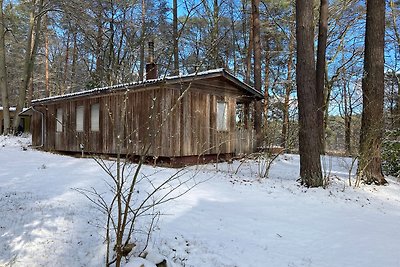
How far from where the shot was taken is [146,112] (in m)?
10.0

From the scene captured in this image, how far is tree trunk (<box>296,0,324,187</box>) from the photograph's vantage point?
24.5 ft

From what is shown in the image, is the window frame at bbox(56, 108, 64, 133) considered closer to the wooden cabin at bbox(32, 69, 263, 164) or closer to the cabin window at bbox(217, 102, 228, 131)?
the wooden cabin at bbox(32, 69, 263, 164)

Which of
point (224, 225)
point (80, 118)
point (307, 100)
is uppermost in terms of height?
point (307, 100)

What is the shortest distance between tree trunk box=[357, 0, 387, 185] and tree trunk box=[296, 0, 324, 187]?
134cm

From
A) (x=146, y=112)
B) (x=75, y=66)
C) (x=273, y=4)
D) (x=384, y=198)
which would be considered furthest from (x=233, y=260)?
(x=75, y=66)

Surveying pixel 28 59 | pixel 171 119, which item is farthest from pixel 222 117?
pixel 28 59

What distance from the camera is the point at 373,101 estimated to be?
8.04m

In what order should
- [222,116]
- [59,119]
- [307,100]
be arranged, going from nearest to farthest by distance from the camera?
[307,100] < [222,116] < [59,119]

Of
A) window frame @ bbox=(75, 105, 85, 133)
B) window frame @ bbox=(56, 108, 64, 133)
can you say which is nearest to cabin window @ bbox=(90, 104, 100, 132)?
window frame @ bbox=(75, 105, 85, 133)

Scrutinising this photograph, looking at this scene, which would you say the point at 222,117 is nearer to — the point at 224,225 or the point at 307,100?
the point at 307,100

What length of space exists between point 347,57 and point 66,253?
67.1ft

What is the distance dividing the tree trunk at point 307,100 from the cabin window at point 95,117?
25.8 ft

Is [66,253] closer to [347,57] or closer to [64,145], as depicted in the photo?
[64,145]

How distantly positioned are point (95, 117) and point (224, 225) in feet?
29.2
